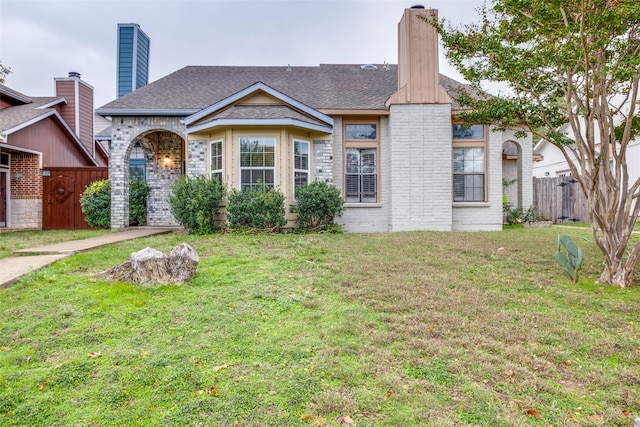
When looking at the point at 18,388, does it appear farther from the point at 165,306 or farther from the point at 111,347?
the point at 165,306

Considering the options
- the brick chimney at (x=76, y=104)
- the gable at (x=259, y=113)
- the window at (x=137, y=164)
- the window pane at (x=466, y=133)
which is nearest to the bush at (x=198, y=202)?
the gable at (x=259, y=113)

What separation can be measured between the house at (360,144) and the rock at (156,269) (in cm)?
525

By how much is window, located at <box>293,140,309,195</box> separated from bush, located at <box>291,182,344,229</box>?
58 cm

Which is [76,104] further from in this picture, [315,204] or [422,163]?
[422,163]

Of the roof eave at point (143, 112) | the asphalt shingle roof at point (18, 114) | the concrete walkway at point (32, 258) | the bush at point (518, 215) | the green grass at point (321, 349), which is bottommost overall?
the green grass at point (321, 349)

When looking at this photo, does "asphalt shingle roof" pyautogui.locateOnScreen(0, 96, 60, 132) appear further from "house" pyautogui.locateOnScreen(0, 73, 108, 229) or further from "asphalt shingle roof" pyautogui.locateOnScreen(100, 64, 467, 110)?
"asphalt shingle roof" pyautogui.locateOnScreen(100, 64, 467, 110)

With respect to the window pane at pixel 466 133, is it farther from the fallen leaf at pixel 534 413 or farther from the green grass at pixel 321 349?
the fallen leaf at pixel 534 413

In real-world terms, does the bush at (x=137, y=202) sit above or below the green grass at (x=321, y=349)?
above

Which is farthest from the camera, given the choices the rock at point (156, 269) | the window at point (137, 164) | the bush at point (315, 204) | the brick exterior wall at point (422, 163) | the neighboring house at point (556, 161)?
the neighboring house at point (556, 161)

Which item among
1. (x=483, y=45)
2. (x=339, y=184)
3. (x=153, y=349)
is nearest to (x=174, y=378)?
(x=153, y=349)

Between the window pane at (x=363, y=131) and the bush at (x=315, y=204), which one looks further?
the window pane at (x=363, y=131)

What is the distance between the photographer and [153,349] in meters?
2.90

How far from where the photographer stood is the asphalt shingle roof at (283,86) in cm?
1118

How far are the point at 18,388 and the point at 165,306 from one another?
60.1 inches
